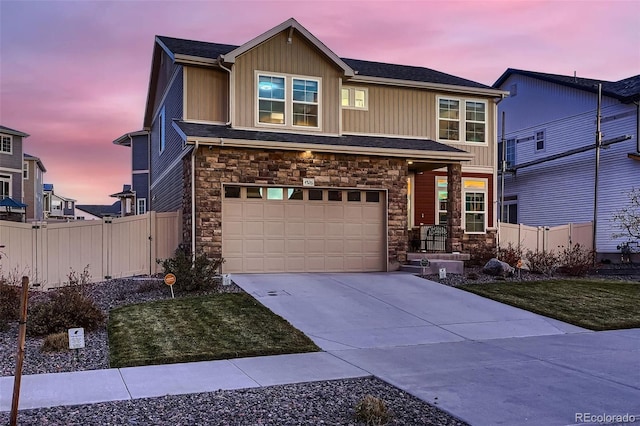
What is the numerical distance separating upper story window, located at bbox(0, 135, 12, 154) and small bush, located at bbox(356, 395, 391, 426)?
3687cm

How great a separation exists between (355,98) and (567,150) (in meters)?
11.8

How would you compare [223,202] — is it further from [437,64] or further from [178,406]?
[437,64]

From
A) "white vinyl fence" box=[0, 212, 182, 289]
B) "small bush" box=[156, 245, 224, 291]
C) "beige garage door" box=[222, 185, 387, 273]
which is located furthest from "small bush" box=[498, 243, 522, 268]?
"white vinyl fence" box=[0, 212, 182, 289]

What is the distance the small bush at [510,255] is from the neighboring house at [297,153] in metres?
1.20

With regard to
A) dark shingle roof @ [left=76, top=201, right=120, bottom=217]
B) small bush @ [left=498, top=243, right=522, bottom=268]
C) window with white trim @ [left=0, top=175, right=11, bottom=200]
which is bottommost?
small bush @ [left=498, top=243, right=522, bottom=268]

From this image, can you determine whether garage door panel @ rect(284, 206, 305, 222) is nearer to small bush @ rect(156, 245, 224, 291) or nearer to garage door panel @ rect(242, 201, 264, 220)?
garage door panel @ rect(242, 201, 264, 220)

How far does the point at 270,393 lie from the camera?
6258 mm

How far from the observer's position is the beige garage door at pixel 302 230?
1530 centimetres

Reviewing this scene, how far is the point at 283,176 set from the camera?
1558 cm

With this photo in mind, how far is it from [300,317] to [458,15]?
42.4 ft

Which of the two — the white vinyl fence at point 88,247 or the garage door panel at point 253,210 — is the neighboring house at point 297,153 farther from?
the white vinyl fence at point 88,247

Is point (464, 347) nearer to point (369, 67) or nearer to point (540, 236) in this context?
point (540, 236)

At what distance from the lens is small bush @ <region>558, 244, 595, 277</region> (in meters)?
17.6

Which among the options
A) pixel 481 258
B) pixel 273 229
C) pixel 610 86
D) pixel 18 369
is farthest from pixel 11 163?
pixel 18 369
